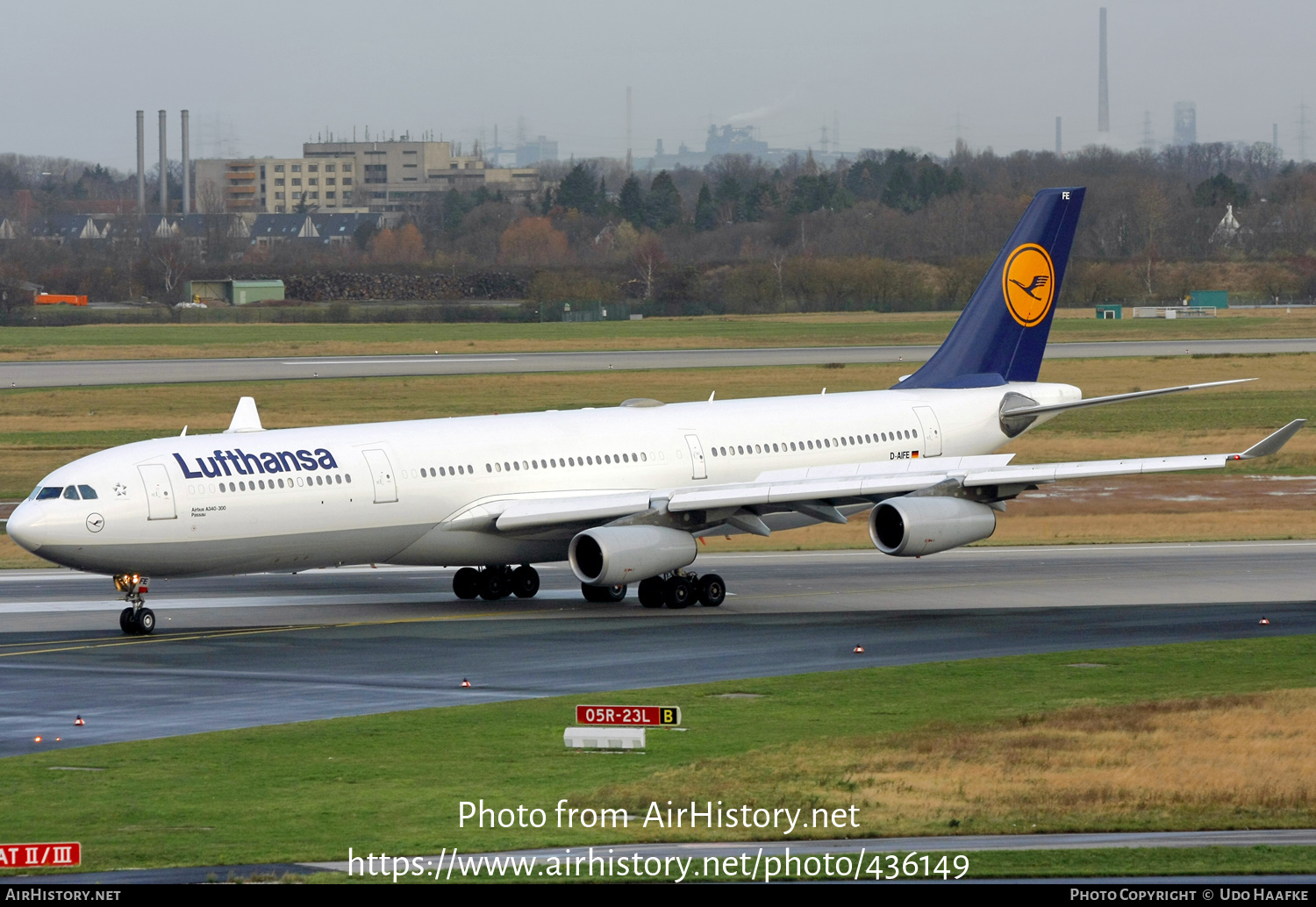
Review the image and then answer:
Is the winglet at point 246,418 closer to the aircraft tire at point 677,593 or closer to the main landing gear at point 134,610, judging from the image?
the main landing gear at point 134,610

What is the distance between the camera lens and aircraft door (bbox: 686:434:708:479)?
42500 millimetres

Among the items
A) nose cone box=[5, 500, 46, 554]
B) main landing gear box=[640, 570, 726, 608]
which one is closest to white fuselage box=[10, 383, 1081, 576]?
nose cone box=[5, 500, 46, 554]

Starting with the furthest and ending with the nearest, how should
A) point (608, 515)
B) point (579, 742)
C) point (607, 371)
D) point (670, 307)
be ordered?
point (670, 307) < point (607, 371) < point (608, 515) < point (579, 742)

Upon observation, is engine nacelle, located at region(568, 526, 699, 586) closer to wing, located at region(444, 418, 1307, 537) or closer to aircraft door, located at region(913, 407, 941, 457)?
wing, located at region(444, 418, 1307, 537)

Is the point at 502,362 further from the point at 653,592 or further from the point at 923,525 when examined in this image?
the point at 923,525

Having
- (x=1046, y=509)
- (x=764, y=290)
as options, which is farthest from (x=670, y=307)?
(x=1046, y=509)

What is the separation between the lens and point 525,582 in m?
41.8

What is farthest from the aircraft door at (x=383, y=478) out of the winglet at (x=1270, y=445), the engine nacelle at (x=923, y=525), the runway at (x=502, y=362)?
the runway at (x=502, y=362)

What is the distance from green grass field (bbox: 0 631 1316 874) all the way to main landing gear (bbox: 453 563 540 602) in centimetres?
1249

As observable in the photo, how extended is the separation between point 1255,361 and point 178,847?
95.0m

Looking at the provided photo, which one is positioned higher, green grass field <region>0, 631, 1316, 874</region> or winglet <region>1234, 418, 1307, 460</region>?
winglet <region>1234, 418, 1307, 460</region>

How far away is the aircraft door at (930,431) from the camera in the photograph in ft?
153

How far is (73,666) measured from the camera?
32094mm
